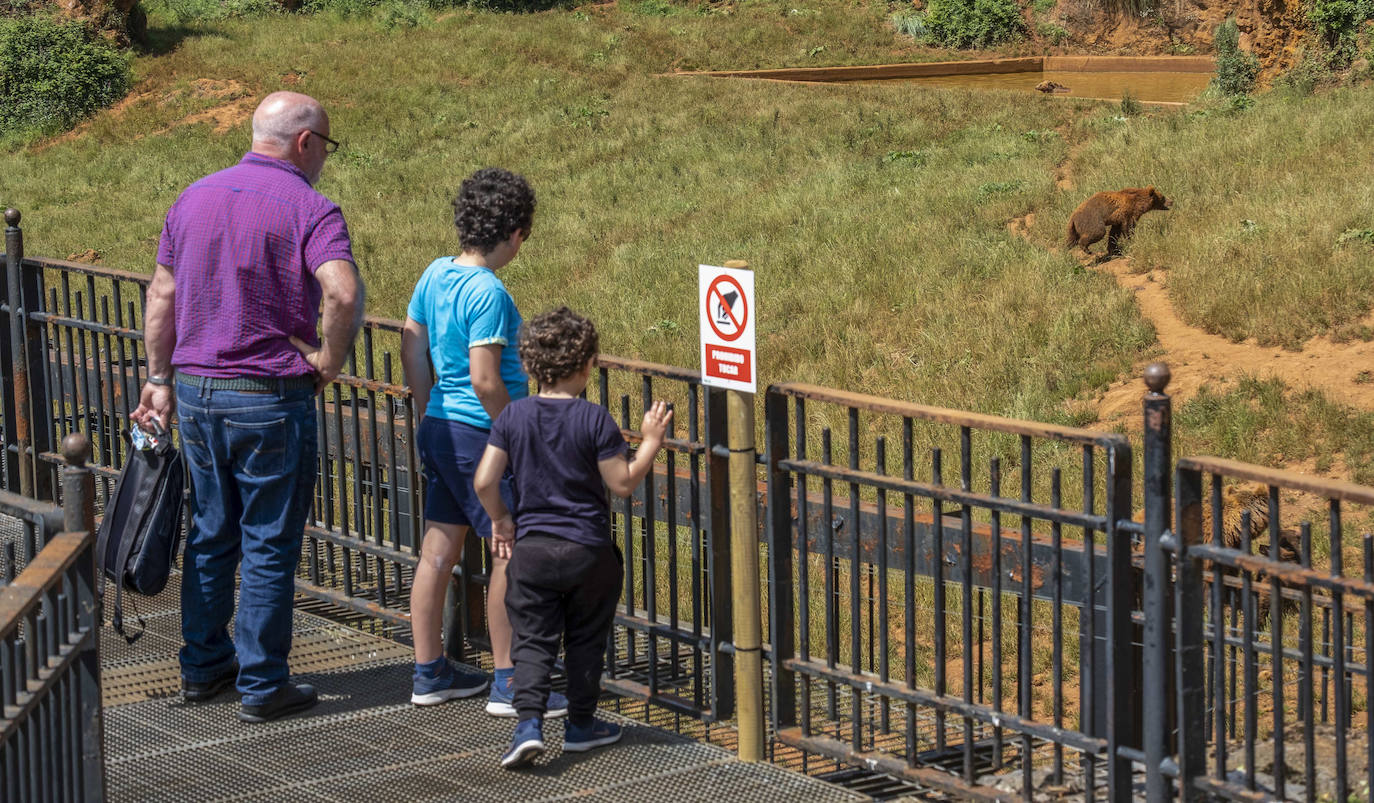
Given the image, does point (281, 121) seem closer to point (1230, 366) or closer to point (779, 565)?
point (779, 565)

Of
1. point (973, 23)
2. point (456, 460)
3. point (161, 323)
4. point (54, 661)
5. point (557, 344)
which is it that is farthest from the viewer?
point (973, 23)

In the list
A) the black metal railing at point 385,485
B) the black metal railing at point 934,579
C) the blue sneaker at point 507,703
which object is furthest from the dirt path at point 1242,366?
the blue sneaker at point 507,703

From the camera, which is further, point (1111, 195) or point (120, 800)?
point (1111, 195)

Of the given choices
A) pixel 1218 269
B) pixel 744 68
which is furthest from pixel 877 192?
pixel 744 68

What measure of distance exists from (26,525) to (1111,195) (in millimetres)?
13152

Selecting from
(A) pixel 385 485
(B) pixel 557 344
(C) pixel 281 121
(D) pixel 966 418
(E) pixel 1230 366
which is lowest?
(E) pixel 1230 366

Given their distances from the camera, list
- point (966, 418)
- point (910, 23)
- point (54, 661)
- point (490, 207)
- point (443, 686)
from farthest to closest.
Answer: point (910, 23) < point (443, 686) < point (490, 207) < point (966, 418) < point (54, 661)

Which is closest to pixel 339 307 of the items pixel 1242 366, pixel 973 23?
pixel 1242 366

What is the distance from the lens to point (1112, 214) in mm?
15383

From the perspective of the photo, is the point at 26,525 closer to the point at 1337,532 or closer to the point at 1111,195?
the point at 1337,532

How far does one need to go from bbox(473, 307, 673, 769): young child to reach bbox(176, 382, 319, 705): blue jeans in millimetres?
800

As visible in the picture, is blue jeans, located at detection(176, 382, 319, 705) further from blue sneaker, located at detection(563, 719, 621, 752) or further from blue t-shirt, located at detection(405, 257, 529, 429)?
blue sneaker, located at detection(563, 719, 621, 752)

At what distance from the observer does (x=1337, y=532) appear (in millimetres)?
3637

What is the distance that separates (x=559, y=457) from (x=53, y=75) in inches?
1242
